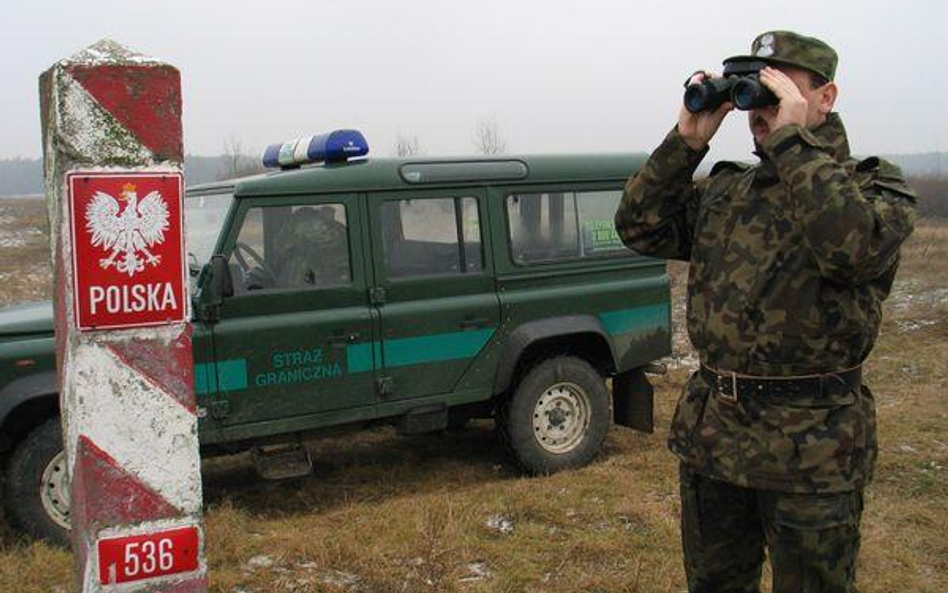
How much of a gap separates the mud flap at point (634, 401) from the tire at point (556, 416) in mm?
382

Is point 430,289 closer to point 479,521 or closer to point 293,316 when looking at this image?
point 293,316

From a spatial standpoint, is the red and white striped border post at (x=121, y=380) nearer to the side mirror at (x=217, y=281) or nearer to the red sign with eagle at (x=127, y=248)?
the red sign with eagle at (x=127, y=248)

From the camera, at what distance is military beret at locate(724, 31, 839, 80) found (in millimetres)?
2344

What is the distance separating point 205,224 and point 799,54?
11.7 feet

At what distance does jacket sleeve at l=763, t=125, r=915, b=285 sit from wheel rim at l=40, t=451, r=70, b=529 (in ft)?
12.3

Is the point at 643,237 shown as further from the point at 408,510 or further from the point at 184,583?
the point at 408,510

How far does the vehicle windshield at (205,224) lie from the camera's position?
191 inches

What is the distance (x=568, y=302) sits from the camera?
573 cm

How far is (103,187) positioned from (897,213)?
193cm

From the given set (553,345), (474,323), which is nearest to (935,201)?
(553,345)

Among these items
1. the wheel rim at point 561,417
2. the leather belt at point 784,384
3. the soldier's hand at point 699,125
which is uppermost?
the soldier's hand at point 699,125

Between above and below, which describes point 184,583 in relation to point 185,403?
below

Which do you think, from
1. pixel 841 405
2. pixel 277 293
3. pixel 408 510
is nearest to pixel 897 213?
pixel 841 405

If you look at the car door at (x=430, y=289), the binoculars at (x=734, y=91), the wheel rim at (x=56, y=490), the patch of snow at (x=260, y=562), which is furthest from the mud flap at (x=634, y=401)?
the binoculars at (x=734, y=91)
